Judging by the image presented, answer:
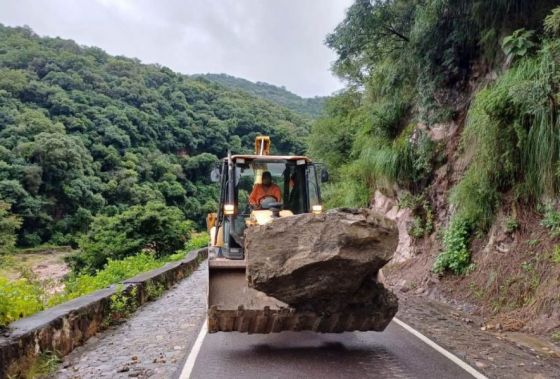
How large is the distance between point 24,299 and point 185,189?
49588 mm

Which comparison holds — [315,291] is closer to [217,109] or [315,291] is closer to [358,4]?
[358,4]

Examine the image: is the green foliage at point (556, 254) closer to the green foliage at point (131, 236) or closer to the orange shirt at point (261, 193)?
the orange shirt at point (261, 193)

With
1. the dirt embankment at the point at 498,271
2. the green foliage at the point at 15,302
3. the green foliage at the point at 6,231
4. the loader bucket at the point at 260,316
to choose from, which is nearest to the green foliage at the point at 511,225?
the dirt embankment at the point at 498,271

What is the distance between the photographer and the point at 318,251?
4.97 meters

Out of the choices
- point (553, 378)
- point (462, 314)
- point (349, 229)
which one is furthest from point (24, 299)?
point (462, 314)

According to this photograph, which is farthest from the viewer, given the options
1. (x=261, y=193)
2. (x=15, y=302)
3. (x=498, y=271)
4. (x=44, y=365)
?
(x=498, y=271)

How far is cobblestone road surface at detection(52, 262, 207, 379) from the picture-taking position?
18.0 feet

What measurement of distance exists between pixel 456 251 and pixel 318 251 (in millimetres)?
6299

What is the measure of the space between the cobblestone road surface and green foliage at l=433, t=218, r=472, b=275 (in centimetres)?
530

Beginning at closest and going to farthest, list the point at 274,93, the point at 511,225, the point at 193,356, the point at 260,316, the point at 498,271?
Answer: the point at 260,316 → the point at 193,356 → the point at 498,271 → the point at 511,225 → the point at 274,93

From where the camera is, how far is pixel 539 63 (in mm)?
8164

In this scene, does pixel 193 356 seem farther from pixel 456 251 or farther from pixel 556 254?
pixel 456 251

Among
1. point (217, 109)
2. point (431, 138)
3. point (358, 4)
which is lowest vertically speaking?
point (431, 138)

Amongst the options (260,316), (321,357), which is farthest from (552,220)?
(260,316)
